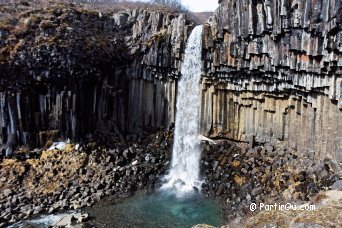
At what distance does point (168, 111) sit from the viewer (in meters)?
22.8

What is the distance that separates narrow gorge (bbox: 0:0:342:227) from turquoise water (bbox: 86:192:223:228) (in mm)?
91

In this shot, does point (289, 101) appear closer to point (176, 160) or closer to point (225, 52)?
point (225, 52)

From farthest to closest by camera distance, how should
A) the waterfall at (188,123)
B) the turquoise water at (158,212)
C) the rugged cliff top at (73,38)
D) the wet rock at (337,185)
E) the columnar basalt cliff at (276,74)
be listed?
the rugged cliff top at (73,38) < the waterfall at (188,123) < the turquoise water at (158,212) < the columnar basalt cliff at (276,74) < the wet rock at (337,185)

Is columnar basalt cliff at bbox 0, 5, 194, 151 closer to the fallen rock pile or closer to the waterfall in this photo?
the waterfall

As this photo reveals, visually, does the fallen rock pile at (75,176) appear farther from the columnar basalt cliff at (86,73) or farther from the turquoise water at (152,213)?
the columnar basalt cliff at (86,73)

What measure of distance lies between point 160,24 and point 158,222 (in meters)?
12.9

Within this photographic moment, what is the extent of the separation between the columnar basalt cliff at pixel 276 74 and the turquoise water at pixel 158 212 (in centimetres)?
507

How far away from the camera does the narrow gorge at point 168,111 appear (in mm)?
15477

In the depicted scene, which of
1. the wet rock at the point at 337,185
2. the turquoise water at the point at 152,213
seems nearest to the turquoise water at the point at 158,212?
the turquoise water at the point at 152,213

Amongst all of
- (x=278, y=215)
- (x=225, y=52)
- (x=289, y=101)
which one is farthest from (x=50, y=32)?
(x=278, y=215)

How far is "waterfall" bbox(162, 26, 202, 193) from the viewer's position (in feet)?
66.1

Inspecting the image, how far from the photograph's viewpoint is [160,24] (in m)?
23.4

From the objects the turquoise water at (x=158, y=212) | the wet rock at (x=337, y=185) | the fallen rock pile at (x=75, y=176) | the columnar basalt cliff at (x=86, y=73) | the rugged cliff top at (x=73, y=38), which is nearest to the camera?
the wet rock at (x=337, y=185)

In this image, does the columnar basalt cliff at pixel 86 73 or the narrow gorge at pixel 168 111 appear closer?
the narrow gorge at pixel 168 111
